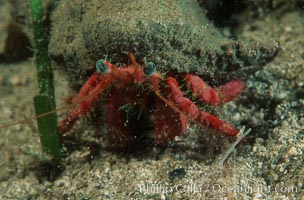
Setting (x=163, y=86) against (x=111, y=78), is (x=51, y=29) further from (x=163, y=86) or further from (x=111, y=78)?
(x=163, y=86)

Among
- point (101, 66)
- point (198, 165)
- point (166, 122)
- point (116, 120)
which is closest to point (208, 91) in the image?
point (166, 122)

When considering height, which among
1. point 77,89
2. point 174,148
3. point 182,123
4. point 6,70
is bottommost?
point 174,148

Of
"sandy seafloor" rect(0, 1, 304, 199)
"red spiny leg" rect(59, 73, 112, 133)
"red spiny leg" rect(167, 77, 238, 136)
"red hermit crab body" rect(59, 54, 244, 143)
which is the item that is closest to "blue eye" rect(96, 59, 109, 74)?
"red hermit crab body" rect(59, 54, 244, 143)

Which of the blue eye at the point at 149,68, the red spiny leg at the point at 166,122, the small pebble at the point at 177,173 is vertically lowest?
the small pebble at the point at 177,173

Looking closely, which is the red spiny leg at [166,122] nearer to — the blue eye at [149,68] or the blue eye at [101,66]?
the blue eye at [149,68]

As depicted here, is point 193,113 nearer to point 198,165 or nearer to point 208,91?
point 208,91

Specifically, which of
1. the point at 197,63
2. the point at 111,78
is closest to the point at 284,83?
the point at 197,63

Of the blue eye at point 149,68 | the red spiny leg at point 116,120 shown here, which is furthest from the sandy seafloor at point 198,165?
the blue eye at point 149,68

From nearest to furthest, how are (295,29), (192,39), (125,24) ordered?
1. (125,24)
2. (192,39)
3. (295,29)
